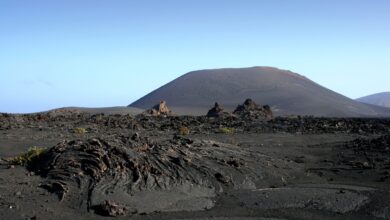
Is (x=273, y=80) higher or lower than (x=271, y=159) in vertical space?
higher

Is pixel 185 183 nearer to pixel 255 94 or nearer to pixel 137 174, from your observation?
pixel 137 174

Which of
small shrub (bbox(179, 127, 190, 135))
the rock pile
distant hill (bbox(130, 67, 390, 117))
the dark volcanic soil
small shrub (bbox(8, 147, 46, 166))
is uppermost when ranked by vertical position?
distant hill (bbox(130, 67, 390, 117))

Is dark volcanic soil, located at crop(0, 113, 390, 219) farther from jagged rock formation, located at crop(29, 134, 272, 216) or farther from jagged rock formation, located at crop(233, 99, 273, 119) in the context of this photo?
jagged rock formation, located at crop(233, 99, 273, 119)

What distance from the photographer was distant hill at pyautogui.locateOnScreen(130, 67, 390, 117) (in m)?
77.1

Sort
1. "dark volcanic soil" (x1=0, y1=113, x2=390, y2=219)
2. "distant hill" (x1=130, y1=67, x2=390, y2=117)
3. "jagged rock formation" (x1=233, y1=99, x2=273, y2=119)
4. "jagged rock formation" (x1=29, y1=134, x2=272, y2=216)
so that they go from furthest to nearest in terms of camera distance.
A: "distant hill" (x1=130, y1=67, x2=390, y2=117) → "jagged rock formation" (x1=233, y1=99, x2=273, y2=119) → "jagged rock formation" (x1=29, y1=134, x2=272, y2=216) → "dark volcanic soil" (x1=0, y1=113, x2=390, y2=219)

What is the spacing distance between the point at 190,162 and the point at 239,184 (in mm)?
1306

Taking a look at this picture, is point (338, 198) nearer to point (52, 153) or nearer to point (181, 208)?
point (181, 208)

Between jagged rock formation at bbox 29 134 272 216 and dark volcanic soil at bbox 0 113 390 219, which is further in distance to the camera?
jagged rock formation at bbox 29 134 272 216

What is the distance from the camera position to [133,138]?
14172 mm

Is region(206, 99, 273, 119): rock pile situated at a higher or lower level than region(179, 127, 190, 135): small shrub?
higher

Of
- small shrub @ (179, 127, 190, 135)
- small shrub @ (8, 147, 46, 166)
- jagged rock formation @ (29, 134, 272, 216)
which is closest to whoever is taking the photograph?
jagged rock formation @ (29, 134, 272, 216)

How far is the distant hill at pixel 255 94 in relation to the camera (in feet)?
253

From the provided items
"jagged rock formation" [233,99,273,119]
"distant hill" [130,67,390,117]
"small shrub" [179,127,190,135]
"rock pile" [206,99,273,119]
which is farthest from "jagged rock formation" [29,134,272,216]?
"distant hill" [130,67,390,117]

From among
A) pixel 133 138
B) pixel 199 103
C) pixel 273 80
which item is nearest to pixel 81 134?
pixel 133 138
